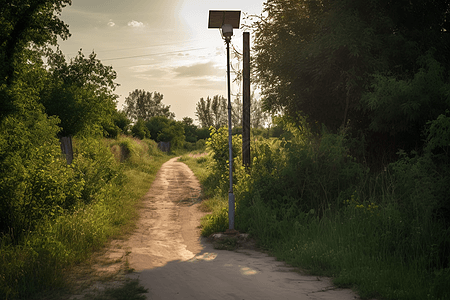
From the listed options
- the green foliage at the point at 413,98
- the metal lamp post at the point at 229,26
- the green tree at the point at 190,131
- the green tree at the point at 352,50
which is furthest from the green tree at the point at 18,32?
the green tree at the point at 190,131

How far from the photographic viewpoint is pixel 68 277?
18.6 feet

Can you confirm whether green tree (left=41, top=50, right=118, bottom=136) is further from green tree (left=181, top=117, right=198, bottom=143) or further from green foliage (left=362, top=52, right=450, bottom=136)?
green tree (left=181, top=117, right=198, bottom=143)

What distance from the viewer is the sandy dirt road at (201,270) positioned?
4988 millimetres

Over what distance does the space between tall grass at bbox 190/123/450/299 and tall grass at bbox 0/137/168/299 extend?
316 centimetres

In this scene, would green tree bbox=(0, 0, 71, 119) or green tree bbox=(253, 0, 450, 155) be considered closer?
green tree bbox=(0, 0, 71, 119)

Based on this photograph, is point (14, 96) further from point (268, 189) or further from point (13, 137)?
point (268, 189)

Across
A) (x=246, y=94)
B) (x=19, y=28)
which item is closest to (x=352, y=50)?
(x=246, y=94)

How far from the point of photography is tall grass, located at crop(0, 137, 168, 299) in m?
5.21

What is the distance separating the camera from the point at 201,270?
6.09 meters

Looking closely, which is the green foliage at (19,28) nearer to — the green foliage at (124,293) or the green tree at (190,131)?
the green foliage at (124,293)

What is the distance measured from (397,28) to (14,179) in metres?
12.2

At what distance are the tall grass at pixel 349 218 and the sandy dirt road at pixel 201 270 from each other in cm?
49

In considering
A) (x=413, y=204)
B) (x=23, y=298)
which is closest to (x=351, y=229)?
(x=413, y=204)

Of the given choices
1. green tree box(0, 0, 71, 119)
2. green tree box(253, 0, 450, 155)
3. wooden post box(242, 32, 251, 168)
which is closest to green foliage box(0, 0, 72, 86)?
green tree box(0, 0, 71, 119)
